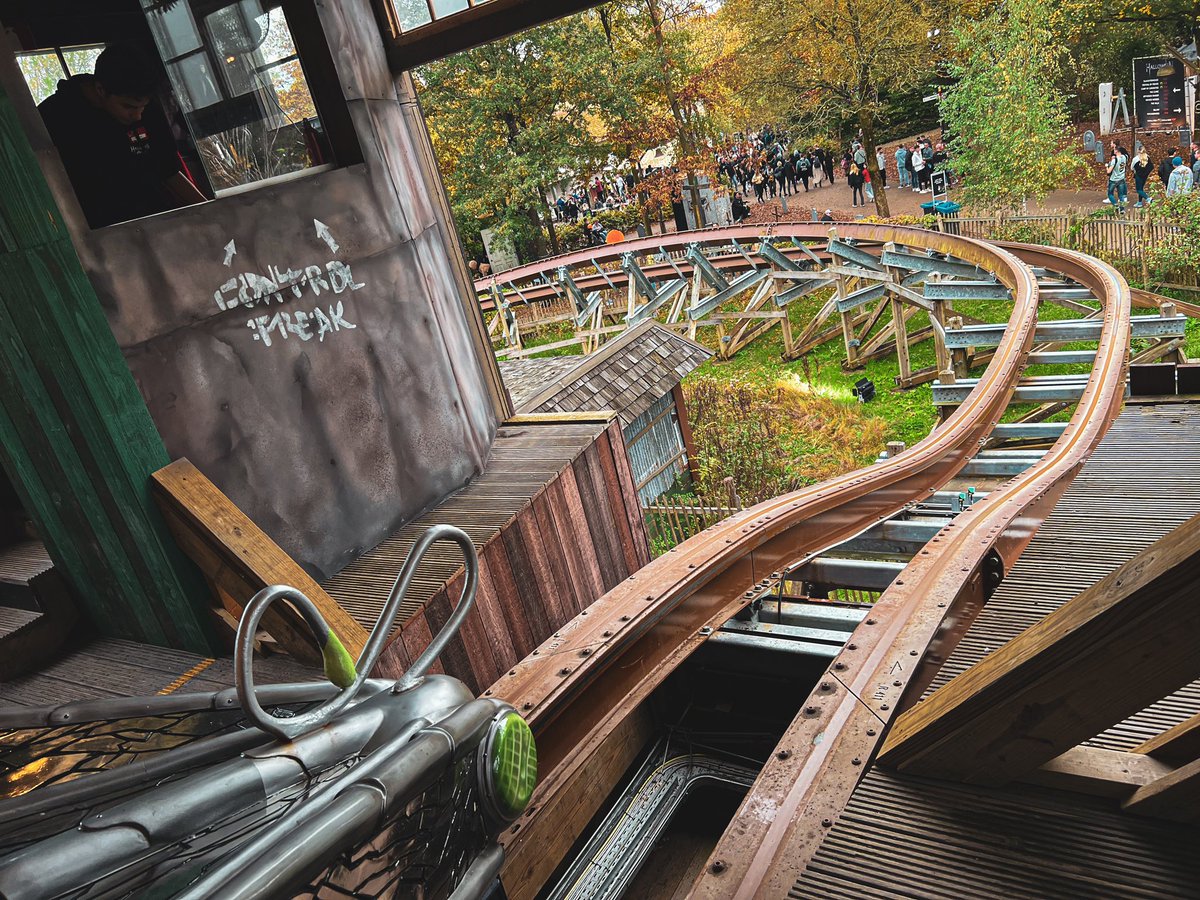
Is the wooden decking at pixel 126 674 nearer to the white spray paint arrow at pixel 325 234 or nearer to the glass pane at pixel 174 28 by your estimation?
the white spray paint arrow at pixel 325 234

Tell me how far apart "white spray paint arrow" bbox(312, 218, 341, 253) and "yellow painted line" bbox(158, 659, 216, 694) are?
208 cm

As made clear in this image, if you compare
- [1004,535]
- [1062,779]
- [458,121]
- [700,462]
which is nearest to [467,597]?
[1062,779]

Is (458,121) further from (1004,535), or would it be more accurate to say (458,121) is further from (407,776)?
(407,776)

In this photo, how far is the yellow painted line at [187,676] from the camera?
11.1 feet

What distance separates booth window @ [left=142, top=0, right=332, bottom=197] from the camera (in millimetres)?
4004

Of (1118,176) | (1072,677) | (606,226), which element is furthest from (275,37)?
(606,226)

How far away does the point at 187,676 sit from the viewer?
3.46 m

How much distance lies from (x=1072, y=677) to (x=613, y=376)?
29.4ft

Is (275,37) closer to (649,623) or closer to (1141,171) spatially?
(649,623)

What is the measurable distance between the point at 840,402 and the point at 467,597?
1245 cm

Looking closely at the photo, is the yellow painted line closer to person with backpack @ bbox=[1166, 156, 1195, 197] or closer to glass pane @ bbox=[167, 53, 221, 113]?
glass pane @ bbox=[167, 53, 221, 113]

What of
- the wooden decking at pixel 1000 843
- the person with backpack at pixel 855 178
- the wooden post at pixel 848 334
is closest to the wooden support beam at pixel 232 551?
the wooden decking at pixel 1000 843

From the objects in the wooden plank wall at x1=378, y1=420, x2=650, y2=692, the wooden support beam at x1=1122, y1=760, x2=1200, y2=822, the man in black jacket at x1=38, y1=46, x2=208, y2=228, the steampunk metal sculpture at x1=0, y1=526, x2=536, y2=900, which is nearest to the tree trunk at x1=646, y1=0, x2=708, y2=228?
the wooden plank wall at x1=378, y1=420, x2=650, y2=692

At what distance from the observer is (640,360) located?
428 inches
